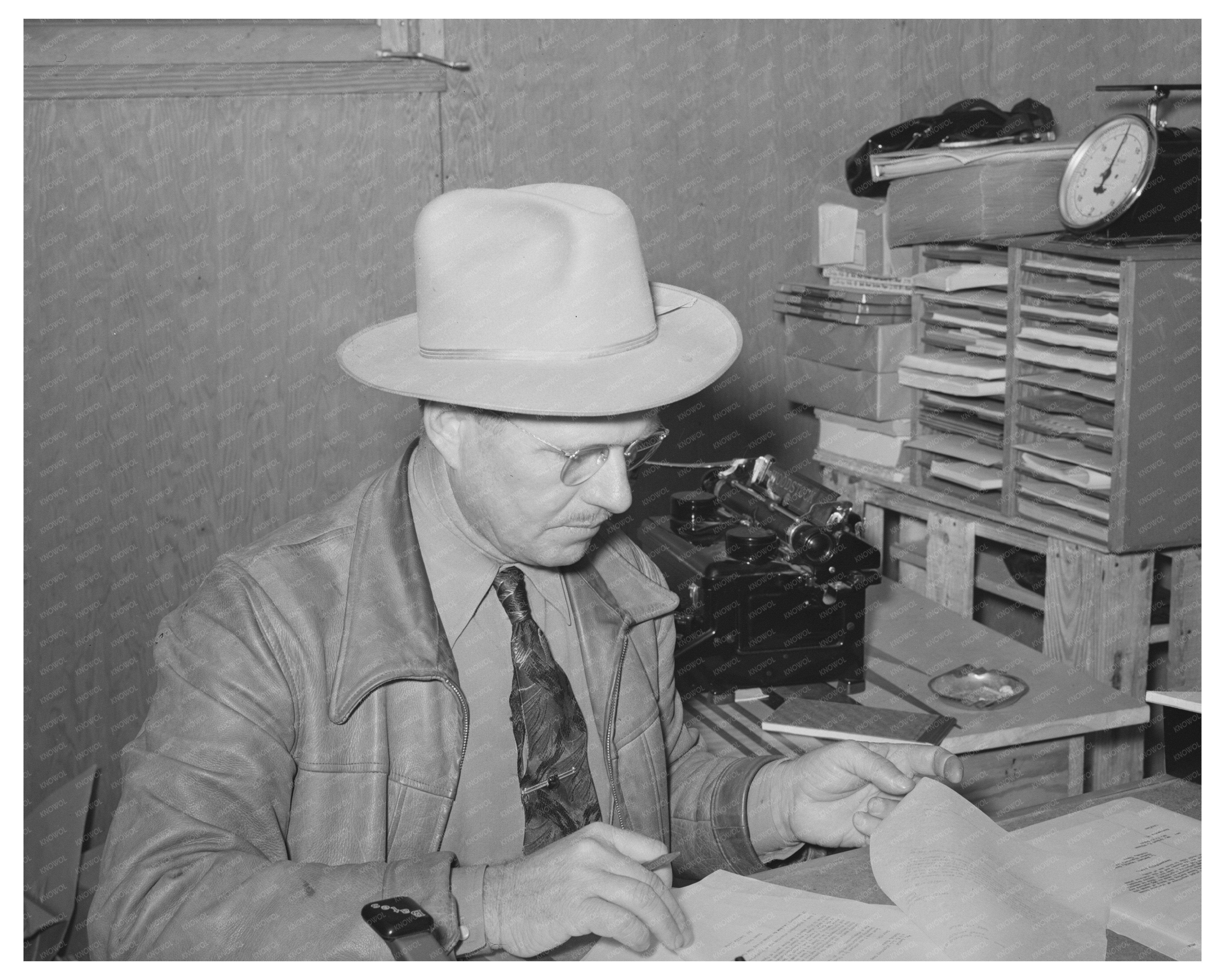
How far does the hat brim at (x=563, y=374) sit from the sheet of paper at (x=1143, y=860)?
2.34 feet

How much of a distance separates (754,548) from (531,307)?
3.12 ft

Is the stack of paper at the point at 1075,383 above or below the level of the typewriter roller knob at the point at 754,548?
above

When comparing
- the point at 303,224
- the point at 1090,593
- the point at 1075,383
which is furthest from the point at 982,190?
the point at 303,224

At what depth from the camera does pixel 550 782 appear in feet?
5.71

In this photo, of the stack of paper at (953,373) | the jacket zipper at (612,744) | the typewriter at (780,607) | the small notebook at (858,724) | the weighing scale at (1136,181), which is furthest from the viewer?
the stack of paper at (953,373)

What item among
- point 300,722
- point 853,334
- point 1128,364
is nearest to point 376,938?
point 300,722

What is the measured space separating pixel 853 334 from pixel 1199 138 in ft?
3.16

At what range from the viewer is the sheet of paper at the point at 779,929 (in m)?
1.35

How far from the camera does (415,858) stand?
4.67 feet

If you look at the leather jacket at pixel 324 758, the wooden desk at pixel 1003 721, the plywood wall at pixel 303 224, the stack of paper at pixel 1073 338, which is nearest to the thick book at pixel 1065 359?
the stack of paper at pixel 1073 338

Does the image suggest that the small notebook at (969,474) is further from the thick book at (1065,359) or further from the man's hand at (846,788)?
the man's hand at (846,788)

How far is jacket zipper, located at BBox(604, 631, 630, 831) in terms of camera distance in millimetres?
1797

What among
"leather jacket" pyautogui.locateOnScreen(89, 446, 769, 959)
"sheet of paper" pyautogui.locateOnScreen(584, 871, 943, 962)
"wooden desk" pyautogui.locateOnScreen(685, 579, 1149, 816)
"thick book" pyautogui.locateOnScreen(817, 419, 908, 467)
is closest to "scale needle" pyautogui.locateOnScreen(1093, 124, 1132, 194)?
"thick book" pyautogui.locateOnScreen(817, 419, 908, 467)

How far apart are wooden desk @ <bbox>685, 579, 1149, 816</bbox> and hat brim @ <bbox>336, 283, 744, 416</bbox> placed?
72 cm
